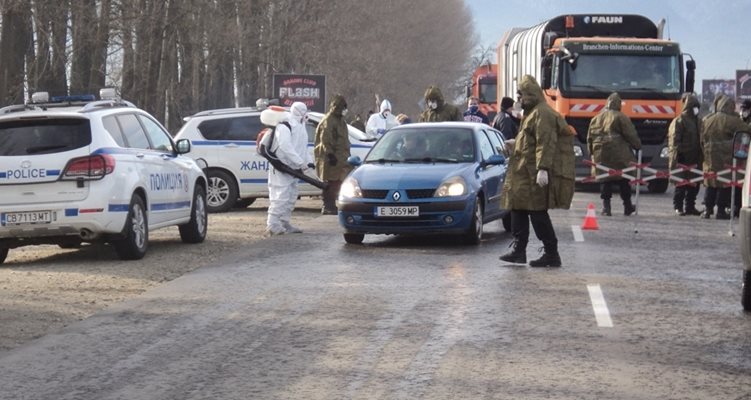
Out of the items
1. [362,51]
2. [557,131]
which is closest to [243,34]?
[362,51]

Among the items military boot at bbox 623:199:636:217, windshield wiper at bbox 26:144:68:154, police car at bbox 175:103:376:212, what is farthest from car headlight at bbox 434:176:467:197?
police car at bbox 175:103:376:212

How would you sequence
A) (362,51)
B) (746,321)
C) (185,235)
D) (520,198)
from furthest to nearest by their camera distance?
(362,51)
(185,235)
(520,198)
(746,321)

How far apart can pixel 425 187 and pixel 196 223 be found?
296 cm

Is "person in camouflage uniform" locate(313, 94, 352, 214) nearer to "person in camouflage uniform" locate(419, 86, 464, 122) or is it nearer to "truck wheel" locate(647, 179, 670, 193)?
"person in camouflage uniform" locate(419, 86, 464, 122)

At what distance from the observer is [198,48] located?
→ 46188 millimetres

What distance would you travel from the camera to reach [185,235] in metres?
18.3

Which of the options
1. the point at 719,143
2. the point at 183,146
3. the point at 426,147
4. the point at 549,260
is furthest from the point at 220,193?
the point at 549,260

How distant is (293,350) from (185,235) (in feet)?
28.6

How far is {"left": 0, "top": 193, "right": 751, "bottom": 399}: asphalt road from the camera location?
340 inches

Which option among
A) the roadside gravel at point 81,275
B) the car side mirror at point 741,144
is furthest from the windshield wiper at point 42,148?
the car side mirror at point 741,144

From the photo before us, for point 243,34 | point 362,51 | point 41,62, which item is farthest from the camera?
point 362,51

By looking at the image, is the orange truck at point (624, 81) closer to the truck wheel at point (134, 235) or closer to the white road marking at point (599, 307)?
the truck wheel at point (134, 235)

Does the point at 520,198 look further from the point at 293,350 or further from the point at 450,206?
the point at 293,350

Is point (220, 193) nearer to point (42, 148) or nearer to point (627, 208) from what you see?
point (627, 208)
